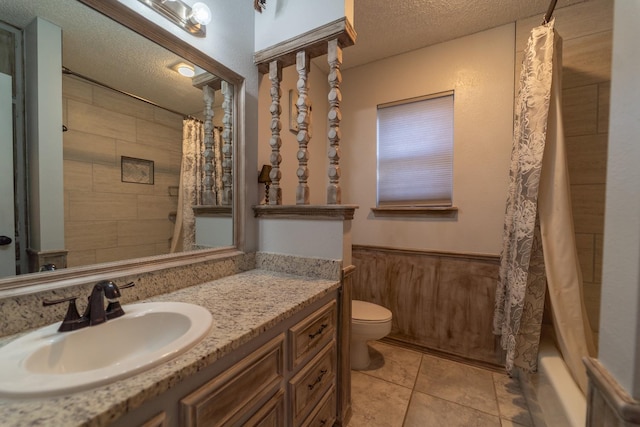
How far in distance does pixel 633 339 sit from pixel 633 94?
55 cm

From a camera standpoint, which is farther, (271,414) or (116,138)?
(116,138)

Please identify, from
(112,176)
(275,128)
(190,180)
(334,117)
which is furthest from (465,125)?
(112,176)

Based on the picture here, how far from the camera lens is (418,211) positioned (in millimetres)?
2010

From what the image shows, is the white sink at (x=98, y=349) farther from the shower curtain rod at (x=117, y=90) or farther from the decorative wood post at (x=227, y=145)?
the shower curtain rod at (x=117, y=90)

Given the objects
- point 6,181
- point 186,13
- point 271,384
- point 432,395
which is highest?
point 186,13

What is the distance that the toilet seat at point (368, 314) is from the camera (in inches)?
63.6

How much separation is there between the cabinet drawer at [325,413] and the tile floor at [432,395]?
252mm

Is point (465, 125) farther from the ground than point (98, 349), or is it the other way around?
point (465, 125)

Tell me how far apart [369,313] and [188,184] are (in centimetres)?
141

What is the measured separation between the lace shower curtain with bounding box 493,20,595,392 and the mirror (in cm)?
166

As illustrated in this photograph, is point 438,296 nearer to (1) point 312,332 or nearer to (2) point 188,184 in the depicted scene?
(1) point 312,332

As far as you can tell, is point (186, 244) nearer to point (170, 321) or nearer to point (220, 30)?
point (170, 321)

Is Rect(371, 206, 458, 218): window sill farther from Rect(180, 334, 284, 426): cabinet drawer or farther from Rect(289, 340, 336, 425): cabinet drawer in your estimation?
Rect(180, 334, 284, 426): cabinet drawer

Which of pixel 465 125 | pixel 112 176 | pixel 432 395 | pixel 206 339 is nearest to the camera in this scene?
pixel 206 339
